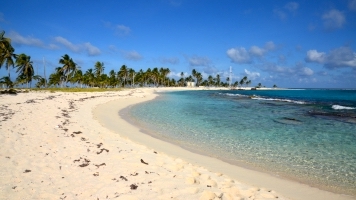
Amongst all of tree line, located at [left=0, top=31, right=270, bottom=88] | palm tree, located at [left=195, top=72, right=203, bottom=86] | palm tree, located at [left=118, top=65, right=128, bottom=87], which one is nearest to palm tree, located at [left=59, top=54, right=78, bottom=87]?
tree line, located at [left=0, top=31, right=270, bottom=88]

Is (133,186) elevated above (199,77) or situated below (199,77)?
below

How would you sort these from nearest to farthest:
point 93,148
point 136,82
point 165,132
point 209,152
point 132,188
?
1. point 132,188
2. point 93,148
3. point 209,152
4. point 165,132
5. point 136,82

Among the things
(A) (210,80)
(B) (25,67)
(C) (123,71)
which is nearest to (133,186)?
(B) (25,67)

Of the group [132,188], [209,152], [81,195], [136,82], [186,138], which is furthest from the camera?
[136,82]

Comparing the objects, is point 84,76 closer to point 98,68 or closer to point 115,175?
point 98,68

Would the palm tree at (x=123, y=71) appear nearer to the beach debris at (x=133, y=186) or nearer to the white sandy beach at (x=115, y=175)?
the white sandy beach at (x=115, y=175)

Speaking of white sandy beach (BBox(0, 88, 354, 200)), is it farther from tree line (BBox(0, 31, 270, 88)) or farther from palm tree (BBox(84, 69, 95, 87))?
palm tree (BBox(84, 69, 95, 87))

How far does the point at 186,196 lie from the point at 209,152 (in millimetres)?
5035

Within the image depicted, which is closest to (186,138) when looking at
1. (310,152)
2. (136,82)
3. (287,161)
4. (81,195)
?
(287,161)

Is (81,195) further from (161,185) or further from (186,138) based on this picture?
(186,138)

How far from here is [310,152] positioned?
9.97m

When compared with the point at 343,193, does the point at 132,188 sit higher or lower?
higher

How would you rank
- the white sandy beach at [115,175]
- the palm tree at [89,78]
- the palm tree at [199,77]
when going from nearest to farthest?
1. the white sandy beach at [115,175]
2. the palm tree at [89,78]
3. the palm tree at [199,77]

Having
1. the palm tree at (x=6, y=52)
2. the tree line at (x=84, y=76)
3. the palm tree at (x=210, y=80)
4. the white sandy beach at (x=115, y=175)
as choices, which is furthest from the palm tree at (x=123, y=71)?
the white sandy beach at (x=115, y=175)
